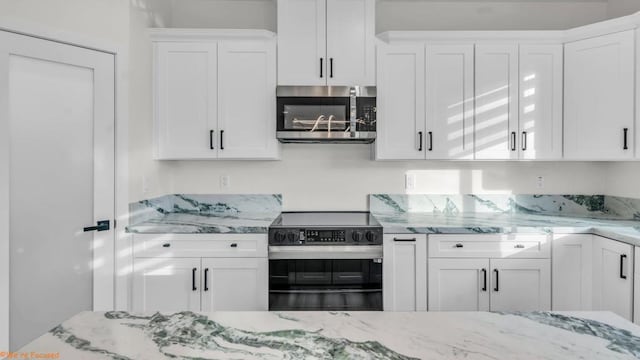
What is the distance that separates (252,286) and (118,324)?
159 centimetres

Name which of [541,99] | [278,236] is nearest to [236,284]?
[278,236]

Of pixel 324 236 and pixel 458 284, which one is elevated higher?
pixel 324 236

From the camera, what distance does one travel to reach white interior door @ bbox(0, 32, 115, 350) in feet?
6.53

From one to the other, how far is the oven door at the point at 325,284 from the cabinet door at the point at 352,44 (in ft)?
4.46

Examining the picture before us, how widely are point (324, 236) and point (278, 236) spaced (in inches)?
12.1

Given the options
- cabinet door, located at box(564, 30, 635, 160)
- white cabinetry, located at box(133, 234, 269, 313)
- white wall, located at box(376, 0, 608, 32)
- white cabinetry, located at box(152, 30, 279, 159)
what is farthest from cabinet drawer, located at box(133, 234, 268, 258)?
cabinet door, located at box(564, 30, 635, 160)

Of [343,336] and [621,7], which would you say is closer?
[343,336]

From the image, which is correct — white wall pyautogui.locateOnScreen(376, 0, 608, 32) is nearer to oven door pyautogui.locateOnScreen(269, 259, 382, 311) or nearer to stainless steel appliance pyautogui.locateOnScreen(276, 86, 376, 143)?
stainless steel appliance pyautogui.locateOnScreen(276, 86, 376, 143)

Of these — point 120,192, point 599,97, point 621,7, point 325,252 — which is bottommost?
point 325,252

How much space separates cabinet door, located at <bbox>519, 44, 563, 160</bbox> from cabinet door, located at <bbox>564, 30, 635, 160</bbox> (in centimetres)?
6

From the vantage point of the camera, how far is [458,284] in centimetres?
244

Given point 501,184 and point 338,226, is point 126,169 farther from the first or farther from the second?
point 501,184

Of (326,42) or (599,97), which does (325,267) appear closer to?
(326,42)

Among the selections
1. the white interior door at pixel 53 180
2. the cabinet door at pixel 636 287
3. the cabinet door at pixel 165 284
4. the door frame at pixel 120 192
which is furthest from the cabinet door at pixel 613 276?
the white interior door at pixel 53 180
